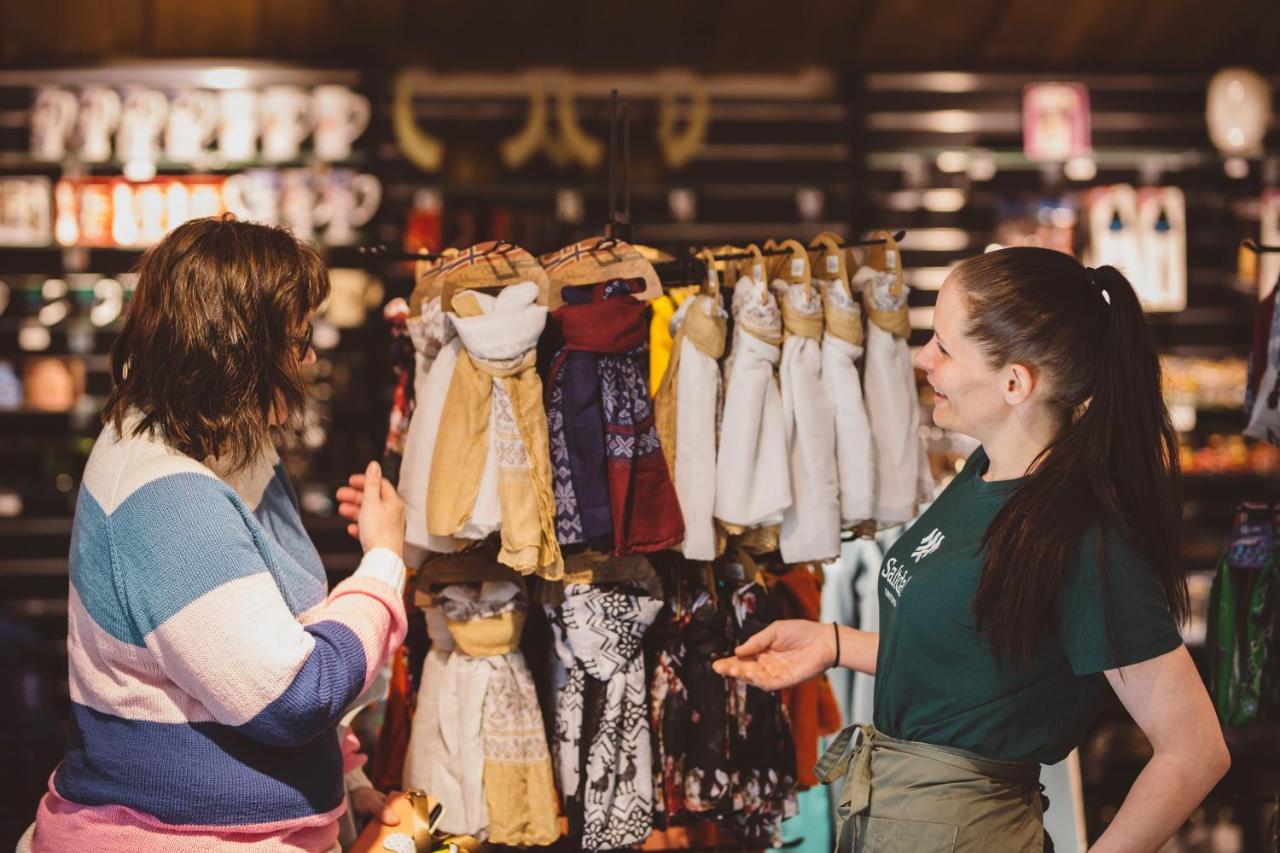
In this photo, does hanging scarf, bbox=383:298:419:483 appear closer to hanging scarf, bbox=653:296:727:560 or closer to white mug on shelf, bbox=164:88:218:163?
hanging scarf, bbox=653:296:727:560

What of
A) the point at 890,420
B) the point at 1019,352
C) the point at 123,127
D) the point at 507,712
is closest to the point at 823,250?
the point at 890,420

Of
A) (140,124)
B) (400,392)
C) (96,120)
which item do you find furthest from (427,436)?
(96,120)

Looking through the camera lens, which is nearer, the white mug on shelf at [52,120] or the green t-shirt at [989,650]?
the green t-shirt at [989,650]

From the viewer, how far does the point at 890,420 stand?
8.38 feet

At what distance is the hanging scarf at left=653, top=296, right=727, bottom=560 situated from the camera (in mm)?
2416

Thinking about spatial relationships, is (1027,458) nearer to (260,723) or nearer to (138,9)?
(260,723)

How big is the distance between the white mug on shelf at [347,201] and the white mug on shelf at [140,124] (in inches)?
28.3

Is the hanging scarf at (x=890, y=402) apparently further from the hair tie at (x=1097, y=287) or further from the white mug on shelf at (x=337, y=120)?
the white mug on shelf at (x=337, y=120)

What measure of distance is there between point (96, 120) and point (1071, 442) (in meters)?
4.66

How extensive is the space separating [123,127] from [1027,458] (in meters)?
4.52

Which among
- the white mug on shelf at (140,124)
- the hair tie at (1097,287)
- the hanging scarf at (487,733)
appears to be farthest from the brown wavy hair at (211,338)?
the white mug on shelf at (140,124)

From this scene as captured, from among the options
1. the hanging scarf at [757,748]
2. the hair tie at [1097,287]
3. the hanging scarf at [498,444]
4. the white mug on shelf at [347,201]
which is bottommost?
the hanging scarf at [757,748]

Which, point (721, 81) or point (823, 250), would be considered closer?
point (823, 250)

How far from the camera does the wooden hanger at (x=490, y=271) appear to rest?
242 centimetres
